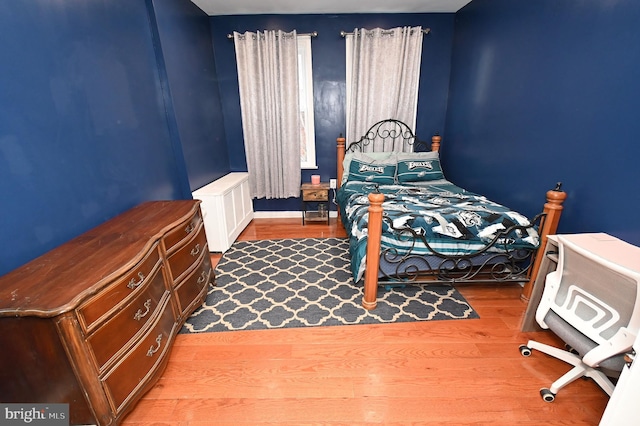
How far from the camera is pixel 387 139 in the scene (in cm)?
381

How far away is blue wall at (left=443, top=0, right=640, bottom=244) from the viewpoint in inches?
64.1

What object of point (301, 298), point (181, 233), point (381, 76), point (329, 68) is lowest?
point (301, 298)

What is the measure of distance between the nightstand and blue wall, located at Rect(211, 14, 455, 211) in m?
0.34

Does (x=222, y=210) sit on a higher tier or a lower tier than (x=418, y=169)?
lower

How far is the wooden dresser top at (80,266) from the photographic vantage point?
1023mm

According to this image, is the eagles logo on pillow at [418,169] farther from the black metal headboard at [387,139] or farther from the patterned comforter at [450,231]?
the patterned comforter at [450,231]

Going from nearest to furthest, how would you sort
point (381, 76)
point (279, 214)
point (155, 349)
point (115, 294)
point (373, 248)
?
1. point (115, 294)
2. point (155, 349)
3. point (373, 248)
4. point (381, 76)
5. point (279, 214)

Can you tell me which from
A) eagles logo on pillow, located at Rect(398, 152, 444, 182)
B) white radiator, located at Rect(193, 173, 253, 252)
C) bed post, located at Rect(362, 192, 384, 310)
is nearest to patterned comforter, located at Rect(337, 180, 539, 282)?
bed post, located at Rect(362, 192, 384, 310)

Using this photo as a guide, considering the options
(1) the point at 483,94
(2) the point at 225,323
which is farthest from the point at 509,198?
(2) the point at 225,323

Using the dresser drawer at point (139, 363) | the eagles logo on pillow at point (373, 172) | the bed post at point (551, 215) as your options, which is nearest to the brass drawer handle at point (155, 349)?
the dresser drawer at point (139, 363)

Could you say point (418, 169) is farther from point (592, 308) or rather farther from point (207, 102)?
point (207, 102)

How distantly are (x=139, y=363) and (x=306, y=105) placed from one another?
335cm

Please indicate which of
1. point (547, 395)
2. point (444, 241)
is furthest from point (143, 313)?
point (547, 395)

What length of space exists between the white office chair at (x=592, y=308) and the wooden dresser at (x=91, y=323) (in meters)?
2.06
